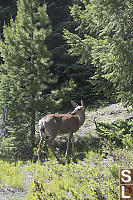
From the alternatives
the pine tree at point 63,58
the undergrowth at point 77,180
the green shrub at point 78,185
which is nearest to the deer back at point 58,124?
the undergrowth at point 77,180

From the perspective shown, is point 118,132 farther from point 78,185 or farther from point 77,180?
point 78,185

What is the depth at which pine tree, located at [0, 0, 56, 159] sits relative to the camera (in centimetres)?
752

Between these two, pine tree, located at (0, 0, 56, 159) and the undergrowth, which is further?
pine tree, located at (0, 0, 56, 159)

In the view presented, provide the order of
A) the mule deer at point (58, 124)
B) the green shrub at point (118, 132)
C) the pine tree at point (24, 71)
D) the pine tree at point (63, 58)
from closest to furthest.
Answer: the green shrub at point (118, 132) < the mule deer at point (58, 124) < the pine tree at point (24, 71) < the pine tree at point (63, 58)

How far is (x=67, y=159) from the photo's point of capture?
6.57m

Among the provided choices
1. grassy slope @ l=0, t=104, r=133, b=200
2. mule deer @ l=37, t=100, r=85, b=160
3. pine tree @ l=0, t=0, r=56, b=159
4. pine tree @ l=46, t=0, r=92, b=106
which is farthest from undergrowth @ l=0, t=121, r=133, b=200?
pine tree @ l=46, t=0, r=92, b=106

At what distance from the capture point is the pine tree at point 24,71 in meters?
7.52

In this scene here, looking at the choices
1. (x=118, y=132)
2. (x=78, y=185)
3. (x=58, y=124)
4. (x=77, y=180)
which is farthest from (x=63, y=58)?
(x=78, y=185)

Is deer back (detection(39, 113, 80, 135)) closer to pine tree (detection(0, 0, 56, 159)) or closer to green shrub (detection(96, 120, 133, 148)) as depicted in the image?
green shrub (detection(96, 120, 133, 148))

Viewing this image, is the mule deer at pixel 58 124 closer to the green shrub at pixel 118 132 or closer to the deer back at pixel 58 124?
the deer back at pixel 58 124

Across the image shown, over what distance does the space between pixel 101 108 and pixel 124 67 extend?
237 inches

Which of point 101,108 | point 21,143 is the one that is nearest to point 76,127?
point 21,143

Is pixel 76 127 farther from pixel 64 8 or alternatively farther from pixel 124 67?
pixel 64 8

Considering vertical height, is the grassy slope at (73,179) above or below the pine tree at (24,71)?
below
